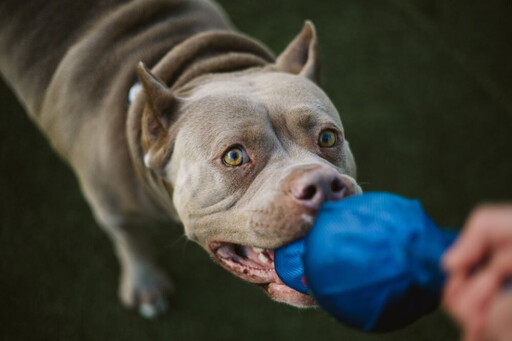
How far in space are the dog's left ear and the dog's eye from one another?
72cm

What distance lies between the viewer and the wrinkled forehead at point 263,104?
6.95 feet

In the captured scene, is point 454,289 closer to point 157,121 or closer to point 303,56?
point 157,121

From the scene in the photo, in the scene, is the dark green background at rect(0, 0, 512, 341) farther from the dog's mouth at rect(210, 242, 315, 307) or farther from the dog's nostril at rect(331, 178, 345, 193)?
the dog's nostril at rect(331, 178, 345, 193)

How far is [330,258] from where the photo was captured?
1.46 meters

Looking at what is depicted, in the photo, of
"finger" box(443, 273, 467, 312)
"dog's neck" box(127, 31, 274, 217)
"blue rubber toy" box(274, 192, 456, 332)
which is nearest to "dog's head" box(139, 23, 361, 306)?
"dog's neck" box(127, 31, 274, 217)

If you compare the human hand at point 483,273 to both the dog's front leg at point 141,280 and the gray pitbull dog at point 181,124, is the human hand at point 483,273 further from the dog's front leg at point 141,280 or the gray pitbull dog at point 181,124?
the dog's front leg at point 141,280

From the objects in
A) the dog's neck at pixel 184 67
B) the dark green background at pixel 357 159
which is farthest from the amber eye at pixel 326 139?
the dark green background at pixel 357 159

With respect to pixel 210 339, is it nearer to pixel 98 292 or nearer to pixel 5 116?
pixel 98 292

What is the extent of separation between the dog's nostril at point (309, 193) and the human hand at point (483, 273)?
2.62 feet

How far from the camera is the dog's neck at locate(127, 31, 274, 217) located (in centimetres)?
247

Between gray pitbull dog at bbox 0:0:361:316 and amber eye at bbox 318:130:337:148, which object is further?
amber eye at bbox 318:130:337:148

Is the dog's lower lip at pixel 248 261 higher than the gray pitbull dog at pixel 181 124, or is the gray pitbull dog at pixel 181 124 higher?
the gray pitbull dog at pixel 181 124

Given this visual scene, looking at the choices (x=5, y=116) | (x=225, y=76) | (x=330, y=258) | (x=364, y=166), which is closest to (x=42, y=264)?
(x=5, y=116)

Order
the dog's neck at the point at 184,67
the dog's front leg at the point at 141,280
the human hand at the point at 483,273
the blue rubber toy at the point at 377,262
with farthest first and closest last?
1. the dog's front leg at the point at 141,280
2. the dog's neck at the point at 184,67
3. the blue rubber toy at the point at 377,262
4. the human hand at the point at 483,273
